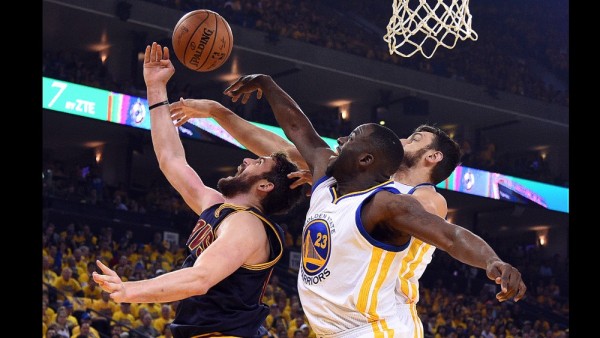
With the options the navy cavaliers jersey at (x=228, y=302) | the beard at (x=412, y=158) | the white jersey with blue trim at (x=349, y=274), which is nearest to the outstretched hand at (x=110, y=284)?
the navy cavaliers jersey at (x=228, y=302)

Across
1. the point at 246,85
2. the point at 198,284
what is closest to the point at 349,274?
the point at 198,284

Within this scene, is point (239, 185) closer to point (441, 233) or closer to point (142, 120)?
point (441, 233)

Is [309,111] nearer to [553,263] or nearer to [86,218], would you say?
[553,263]

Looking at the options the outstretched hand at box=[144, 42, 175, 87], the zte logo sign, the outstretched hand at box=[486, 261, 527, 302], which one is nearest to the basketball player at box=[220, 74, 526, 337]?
the outstretched hand at box=[486, 261, 527, 302]

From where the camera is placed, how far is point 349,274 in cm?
362

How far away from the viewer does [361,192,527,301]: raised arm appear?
9.73ft

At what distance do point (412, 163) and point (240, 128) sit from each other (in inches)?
36.2

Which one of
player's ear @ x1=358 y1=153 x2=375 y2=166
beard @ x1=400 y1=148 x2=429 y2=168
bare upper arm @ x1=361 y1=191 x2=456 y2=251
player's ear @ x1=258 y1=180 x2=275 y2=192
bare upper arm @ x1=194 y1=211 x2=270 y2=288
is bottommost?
bare upper arm @ x1=194 y1=211 x2=270 y2=288

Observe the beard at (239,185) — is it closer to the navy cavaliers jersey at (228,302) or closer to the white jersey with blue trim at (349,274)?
the navy cavaliers jersey at (228,302)

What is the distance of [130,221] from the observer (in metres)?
14.9

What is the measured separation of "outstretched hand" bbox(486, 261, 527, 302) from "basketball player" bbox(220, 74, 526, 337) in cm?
37

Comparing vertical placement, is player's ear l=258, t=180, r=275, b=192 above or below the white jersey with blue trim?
above

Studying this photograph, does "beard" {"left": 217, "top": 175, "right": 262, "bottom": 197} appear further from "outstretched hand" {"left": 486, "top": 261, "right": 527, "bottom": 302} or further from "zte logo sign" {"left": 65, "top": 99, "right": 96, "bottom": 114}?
"zte logo sign" {"left": 65, "top": 99, "right": 96, "bottom": 114}
